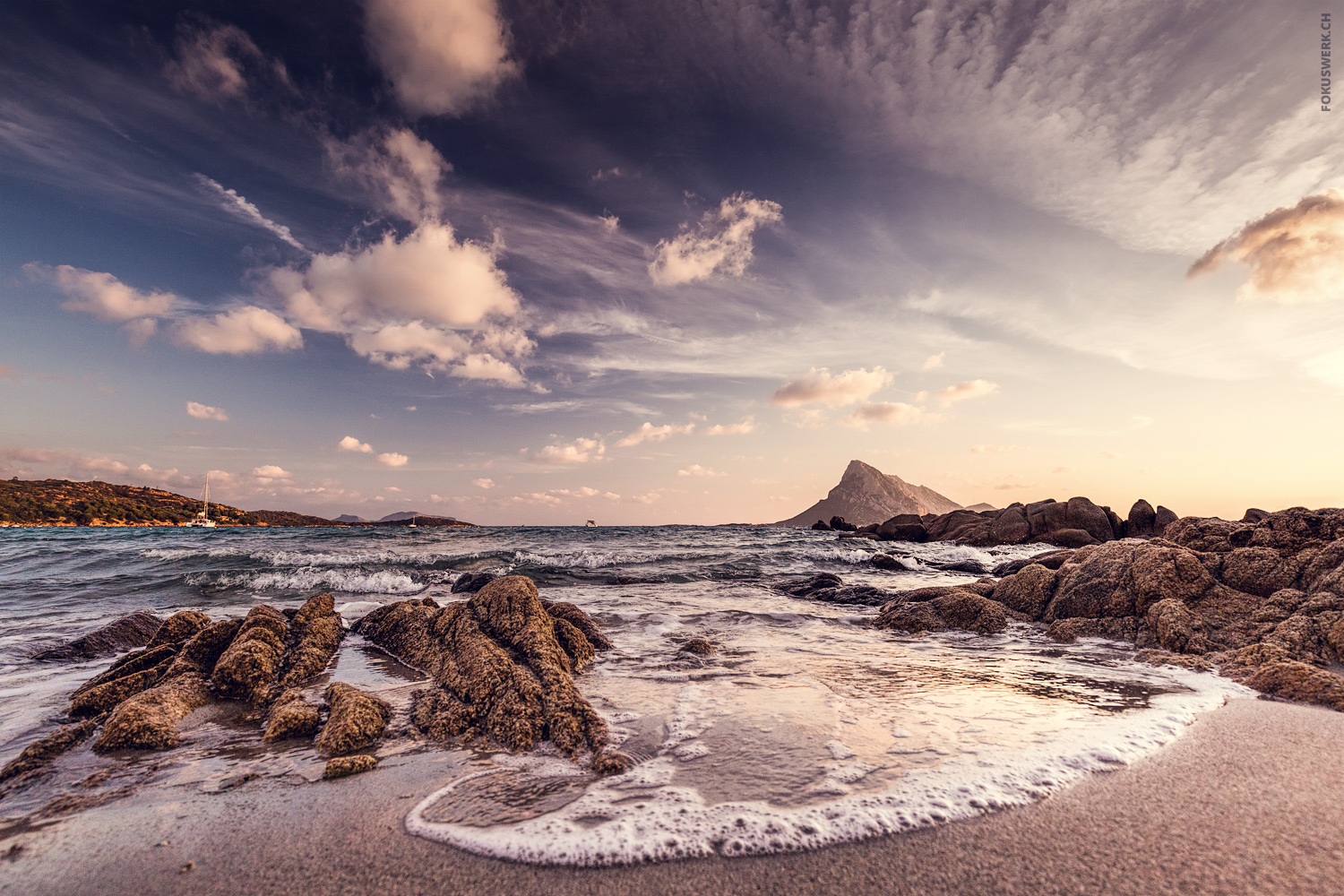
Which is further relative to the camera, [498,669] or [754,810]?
[498,669]

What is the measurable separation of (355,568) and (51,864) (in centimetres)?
1748

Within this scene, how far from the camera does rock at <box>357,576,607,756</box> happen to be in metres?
4.31

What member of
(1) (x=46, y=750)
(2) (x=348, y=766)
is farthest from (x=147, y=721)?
(2) (x=348, y=766)

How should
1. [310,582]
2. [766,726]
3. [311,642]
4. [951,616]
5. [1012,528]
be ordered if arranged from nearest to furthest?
[766,726], [311,642], [951,616], [310,582], [1012,528]

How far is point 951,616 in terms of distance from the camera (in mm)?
9320

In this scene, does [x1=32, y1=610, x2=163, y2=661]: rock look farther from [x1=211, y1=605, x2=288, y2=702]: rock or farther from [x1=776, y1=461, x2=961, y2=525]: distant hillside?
[x1=776, y1=461, x2=961, y2=525]: distant hillside

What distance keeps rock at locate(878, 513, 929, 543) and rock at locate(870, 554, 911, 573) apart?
25990mm

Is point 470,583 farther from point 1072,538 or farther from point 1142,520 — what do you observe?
point 1142,520

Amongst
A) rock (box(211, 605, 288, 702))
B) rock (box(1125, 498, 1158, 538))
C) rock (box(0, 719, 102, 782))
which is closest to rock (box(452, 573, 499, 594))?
rock (box(211, 605, 288, 702))

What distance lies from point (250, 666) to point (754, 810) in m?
5.52

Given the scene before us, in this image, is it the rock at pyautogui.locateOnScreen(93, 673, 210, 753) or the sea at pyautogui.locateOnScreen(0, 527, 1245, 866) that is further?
the rock at pyautogui.locateOnScreen(93, 673, 210, 753)

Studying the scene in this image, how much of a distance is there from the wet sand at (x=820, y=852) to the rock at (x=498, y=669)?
43.9 inches

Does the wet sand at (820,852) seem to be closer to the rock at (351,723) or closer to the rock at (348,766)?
the rock at (348,766)

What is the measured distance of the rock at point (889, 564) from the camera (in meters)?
20.2
